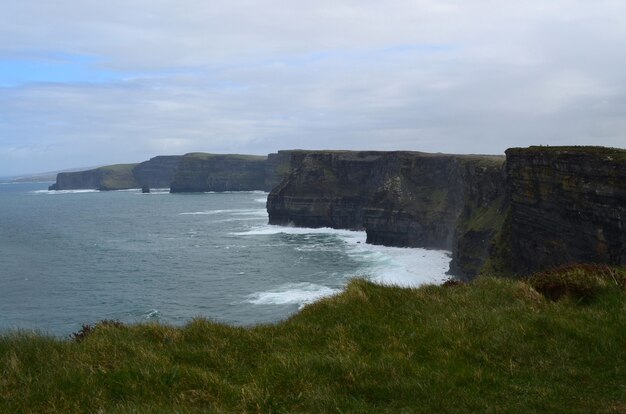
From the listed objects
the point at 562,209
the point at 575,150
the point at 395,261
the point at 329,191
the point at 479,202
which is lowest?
the point at 395,261

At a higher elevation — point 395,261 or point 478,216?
point 478,216

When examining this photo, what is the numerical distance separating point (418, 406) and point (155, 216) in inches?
5913

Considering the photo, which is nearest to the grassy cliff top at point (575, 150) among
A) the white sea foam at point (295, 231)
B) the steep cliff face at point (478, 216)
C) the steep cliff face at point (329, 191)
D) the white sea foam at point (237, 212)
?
the steep cliff face at point (478, 216)

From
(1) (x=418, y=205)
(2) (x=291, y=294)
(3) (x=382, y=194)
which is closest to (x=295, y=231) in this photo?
(3) (x=382, y=194)

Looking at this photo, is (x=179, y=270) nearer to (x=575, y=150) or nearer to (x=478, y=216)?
(x=478, y=216)

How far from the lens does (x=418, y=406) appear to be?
6969mm

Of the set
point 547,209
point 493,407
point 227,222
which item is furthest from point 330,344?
point 227,222

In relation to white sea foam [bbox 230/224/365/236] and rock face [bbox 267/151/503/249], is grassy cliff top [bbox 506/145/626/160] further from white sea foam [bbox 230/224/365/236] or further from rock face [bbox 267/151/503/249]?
white sea foam [bbox 230/224/365/236]

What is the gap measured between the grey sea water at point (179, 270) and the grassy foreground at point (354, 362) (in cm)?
1215

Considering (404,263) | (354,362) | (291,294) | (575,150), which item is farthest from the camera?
(404,263)

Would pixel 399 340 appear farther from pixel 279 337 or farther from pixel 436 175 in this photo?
pixel 436 175

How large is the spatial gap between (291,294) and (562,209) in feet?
89.2

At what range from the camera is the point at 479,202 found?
72875 millimetres

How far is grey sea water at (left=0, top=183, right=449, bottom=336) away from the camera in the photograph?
47656 millimetres
